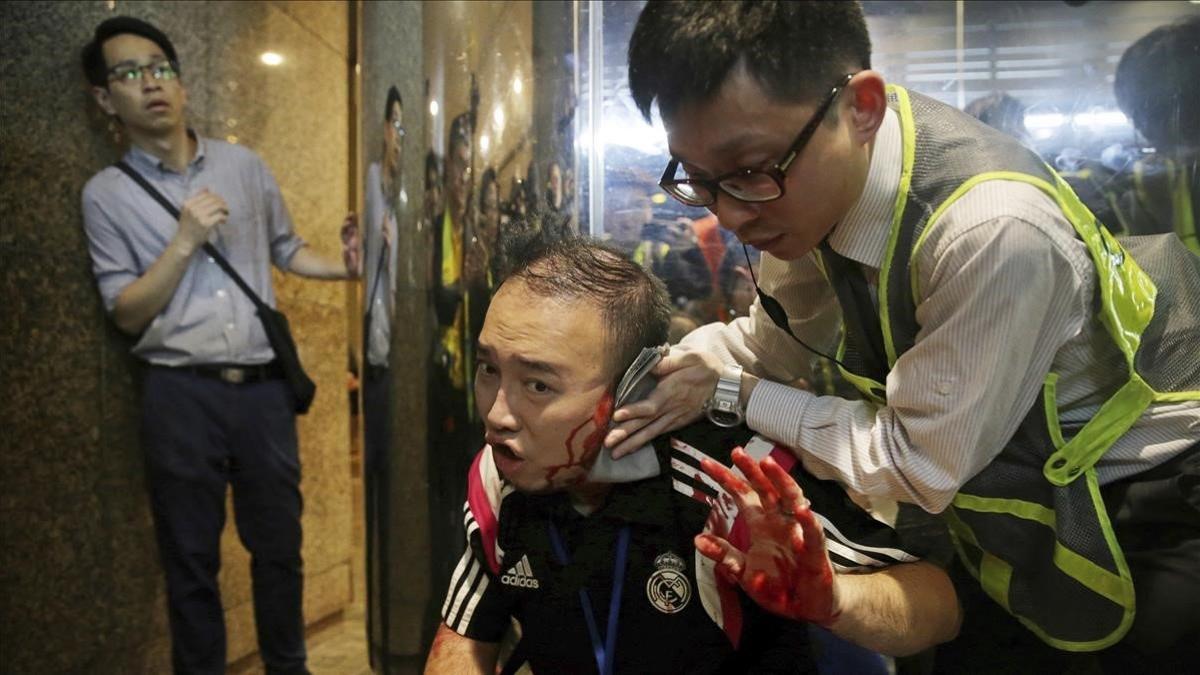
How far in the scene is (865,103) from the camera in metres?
1.01

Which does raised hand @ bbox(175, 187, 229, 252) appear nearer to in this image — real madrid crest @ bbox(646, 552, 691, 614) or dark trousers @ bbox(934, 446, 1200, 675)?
real madrid crest @ bbox(646, 552, 691, 614)

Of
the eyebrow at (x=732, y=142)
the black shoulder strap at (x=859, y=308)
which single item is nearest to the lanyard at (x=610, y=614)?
the black shoulder strap at (x=859, y=308)

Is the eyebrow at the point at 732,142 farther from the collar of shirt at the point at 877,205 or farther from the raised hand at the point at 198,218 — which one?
the raised hand at the point at 198,218

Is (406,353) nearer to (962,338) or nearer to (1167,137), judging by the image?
(962,338)

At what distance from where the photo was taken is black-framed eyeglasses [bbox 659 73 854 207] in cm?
99

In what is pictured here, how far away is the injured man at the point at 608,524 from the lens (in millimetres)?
1094

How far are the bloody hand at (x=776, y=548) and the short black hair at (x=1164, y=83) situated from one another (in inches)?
36.4

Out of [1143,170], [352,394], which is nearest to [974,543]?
[1143,170]

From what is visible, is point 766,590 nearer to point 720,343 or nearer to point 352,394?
point 720,343

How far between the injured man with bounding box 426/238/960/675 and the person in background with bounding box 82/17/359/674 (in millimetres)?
1192

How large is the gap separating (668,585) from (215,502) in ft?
4.81

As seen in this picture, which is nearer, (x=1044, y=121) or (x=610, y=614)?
(x=610, y=614)

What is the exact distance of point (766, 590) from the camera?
0.96 metres

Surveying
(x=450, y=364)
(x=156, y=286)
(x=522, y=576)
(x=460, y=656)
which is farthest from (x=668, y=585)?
(x=156, y=286)
